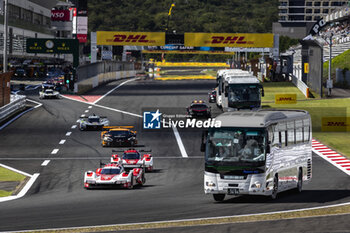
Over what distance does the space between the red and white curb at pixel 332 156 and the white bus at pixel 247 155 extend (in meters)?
11.9

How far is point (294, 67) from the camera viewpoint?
11762cm

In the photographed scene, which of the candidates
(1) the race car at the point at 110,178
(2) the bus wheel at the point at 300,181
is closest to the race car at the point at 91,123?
(1) the race car at the point at 110,178

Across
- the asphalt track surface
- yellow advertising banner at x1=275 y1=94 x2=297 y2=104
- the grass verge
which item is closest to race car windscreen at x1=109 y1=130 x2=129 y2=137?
the asphalt track surface

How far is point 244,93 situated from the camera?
60625 mm

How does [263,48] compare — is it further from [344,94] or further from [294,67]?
[344,94]

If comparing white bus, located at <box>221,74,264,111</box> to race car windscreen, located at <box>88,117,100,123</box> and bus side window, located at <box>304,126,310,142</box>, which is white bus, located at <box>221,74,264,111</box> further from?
bus side window, located at <box>304,126,310,142</box>

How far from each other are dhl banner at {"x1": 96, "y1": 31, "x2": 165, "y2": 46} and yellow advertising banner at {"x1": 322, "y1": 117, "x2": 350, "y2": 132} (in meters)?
57.2

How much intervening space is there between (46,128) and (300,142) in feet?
115

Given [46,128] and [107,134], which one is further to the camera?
[46,128]

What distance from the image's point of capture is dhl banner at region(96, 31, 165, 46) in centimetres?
11012

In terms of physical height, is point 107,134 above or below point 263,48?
below

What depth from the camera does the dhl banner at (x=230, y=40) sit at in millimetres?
108812

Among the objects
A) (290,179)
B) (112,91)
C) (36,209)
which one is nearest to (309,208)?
(290,179)

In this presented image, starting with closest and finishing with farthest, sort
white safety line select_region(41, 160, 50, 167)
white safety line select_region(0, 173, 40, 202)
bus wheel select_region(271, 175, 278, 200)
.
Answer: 1. bus wheel select_region(271, 175, 278, 200)
2. white safety line select_region(0, 173, 40, 202)
3. white safety line select_region(41, 160, 50, 167)
